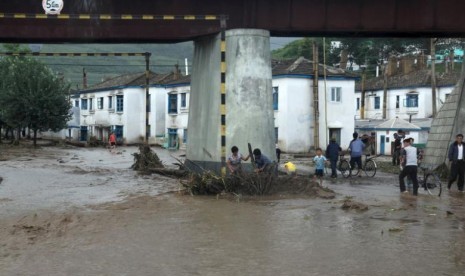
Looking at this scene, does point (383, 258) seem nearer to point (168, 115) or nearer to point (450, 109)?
point (450, 109)

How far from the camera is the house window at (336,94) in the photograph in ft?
149

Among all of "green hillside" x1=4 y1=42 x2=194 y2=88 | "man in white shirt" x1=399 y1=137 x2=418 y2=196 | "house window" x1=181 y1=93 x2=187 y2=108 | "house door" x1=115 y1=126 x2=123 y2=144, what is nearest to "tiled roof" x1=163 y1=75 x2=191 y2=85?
"house window" x1=181 y1=93 x2=187 y2=108

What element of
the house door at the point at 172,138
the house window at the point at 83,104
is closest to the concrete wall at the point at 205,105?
the house door at the point at 172,138

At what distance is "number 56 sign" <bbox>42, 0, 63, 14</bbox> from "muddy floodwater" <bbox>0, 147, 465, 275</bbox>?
6201 mm

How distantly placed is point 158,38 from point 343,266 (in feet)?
44.2

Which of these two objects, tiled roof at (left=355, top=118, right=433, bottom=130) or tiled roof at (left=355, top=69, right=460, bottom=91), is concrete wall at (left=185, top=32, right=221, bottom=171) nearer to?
tiled roof at (left=355, top=118, right=433, bottom=130)

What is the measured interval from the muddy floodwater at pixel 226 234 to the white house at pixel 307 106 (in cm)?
2691

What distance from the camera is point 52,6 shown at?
62.2 ft

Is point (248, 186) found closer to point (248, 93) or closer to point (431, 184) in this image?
point (248, 93)

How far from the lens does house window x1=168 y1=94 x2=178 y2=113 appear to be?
56.9 meters

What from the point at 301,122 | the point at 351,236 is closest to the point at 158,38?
the point at 351,236

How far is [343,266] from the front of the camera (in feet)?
24.5

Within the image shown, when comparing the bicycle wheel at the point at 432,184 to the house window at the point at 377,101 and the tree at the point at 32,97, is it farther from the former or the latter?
the house window at the point at 377,101

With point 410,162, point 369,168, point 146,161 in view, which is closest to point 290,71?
point 146,161
